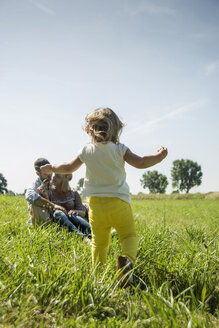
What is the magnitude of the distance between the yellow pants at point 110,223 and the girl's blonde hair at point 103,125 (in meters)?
0.64

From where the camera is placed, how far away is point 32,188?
481cm

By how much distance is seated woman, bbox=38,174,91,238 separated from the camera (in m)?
4.55

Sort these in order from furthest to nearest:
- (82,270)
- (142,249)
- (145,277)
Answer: (142,249)
(145,277)
(82,270)

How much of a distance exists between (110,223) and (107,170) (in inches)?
21.0

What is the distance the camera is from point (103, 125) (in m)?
2.73

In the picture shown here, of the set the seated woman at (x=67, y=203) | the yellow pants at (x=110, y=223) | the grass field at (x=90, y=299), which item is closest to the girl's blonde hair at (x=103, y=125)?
the yellow pants at (x=110, y=223)

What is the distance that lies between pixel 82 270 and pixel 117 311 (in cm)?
40

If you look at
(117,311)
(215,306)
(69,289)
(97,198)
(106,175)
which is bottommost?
(215,306)

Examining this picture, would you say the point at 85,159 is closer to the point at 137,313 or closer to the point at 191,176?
the point at 137,313

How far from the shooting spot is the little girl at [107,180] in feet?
8.39

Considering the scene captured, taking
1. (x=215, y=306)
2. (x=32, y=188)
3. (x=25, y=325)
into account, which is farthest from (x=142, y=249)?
(x=32, y=188)

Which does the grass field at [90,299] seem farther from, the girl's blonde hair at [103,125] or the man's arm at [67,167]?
the girl's blonde hair at [103,125]

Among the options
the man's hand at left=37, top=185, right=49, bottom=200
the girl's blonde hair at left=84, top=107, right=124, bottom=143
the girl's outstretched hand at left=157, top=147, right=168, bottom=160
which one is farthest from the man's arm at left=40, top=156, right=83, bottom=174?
the man's hand at left=37, top=185, right=49, bottom=200

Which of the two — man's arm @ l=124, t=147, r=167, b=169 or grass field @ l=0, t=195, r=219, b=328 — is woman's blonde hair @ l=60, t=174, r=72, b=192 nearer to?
grass field @ l=0, t=195, r=219, b=328
